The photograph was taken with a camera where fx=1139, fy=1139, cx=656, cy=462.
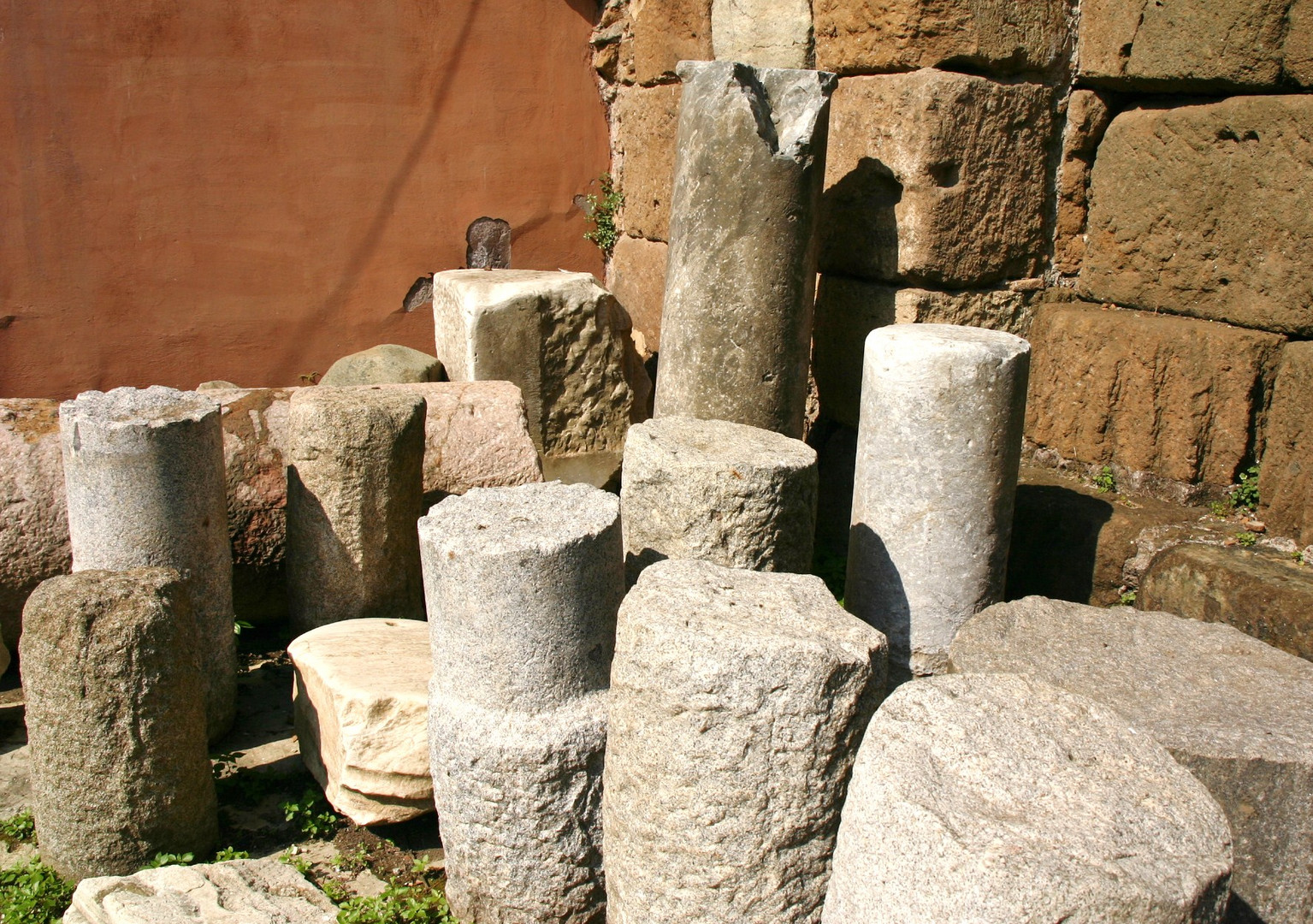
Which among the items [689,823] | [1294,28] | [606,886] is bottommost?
[606,886]

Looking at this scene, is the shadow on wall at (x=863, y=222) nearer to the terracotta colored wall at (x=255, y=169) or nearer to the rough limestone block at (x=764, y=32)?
the rough limestone block at (x=764, y=32)

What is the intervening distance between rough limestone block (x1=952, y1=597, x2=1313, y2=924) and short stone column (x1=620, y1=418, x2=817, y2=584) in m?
0.64

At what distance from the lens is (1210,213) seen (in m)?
4.33

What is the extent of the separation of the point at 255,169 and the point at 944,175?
3.78m

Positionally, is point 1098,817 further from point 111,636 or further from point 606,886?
point 111,636

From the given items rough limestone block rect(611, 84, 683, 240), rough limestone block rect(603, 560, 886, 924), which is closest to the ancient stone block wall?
rough limestone block rect(611, 84, 683, 240)

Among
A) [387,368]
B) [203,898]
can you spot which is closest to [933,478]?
[203,898]

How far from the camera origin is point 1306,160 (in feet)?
13.0

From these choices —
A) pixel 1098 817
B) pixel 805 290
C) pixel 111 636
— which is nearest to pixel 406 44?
pixel 805 290

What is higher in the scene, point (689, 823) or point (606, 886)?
point (689, 823)

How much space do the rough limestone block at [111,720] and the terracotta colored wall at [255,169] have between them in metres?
3.25

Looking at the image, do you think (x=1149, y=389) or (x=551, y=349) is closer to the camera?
(x=1149, y=389)

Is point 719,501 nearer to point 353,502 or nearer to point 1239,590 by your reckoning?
point 353,502

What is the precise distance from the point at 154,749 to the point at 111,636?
360 mm
